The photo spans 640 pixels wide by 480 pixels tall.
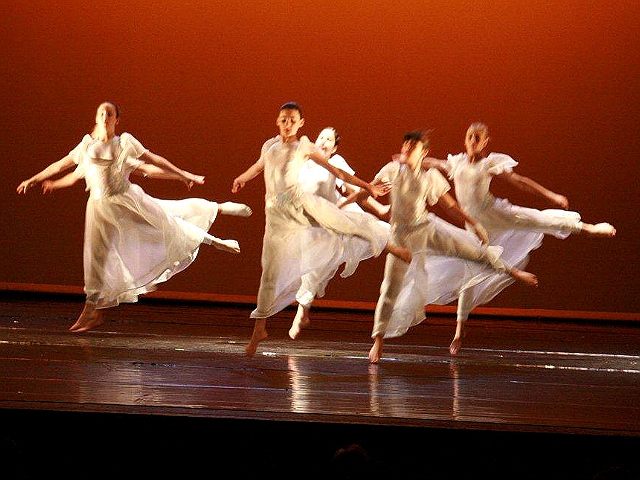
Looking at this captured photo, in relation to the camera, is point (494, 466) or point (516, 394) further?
point (516, 394)

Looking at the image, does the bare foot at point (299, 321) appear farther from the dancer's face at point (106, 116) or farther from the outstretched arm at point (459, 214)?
the dancer's face at point (106, 116)

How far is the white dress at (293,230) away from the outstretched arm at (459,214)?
1.30ft

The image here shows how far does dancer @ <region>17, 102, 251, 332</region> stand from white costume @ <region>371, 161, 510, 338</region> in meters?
1.14

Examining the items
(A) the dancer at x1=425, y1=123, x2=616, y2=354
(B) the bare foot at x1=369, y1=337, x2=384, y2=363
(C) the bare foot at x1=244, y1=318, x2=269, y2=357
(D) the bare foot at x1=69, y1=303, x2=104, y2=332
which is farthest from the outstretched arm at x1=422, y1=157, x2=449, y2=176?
(D) the bare foot at x1=69, y1=303, x2=104, y2=332

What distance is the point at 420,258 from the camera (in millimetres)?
6000

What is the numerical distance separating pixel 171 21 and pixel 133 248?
9.06ft

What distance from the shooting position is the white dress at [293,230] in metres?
5.80

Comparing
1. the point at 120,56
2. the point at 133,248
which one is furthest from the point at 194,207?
the point at 120,56

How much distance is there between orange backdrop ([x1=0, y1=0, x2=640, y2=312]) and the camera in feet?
27.6

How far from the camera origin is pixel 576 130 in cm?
857

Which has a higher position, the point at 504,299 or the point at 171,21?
the point at 171,21

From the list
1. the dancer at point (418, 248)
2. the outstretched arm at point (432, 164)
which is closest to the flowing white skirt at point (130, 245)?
the dancer at point (418, 248)

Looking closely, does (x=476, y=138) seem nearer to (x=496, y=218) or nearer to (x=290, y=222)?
(x=496, y=218)

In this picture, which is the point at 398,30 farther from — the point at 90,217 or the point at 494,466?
the point at 494,466
